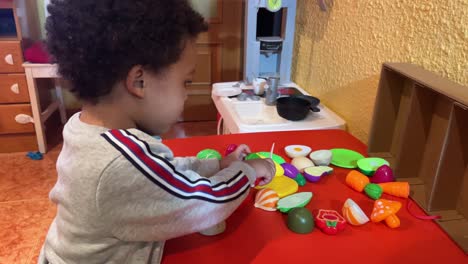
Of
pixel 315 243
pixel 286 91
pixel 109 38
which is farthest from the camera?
pixel 286 91

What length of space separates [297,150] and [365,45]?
36 centimetres

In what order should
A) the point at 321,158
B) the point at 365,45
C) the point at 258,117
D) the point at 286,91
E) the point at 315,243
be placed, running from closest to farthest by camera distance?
the point at 315,243, the point at 321,158, the point at 365,45, the point at 258,117, the point at 286,91

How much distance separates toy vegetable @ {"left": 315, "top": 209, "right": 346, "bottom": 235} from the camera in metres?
0.61

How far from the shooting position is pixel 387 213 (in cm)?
63

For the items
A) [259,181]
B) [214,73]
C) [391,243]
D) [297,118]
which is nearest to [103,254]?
[259,181]

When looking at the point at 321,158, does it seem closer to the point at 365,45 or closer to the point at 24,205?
the point at 365,45

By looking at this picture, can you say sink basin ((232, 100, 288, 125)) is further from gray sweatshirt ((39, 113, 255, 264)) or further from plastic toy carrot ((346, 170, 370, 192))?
gray sweatshirt ((39, 113, 255, 264))

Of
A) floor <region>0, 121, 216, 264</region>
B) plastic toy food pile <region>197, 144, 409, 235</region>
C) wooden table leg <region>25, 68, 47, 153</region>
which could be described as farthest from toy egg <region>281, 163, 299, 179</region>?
wooden table leg <region>25, 68, 47, 153</region>

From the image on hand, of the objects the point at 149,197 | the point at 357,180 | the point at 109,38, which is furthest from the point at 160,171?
the point at 357,180

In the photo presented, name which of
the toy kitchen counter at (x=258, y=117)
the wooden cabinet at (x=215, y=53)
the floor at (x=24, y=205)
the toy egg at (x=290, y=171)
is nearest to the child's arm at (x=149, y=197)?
the toy egg at (x=290, y=171)

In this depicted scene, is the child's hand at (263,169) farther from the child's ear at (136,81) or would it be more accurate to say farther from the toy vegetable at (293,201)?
the child's ear at (136,81)

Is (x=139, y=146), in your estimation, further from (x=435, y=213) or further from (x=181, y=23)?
(x=435, y=213)

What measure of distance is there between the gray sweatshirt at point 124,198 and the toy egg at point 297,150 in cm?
28

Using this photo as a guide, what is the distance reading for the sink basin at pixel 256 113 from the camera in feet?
3.52
